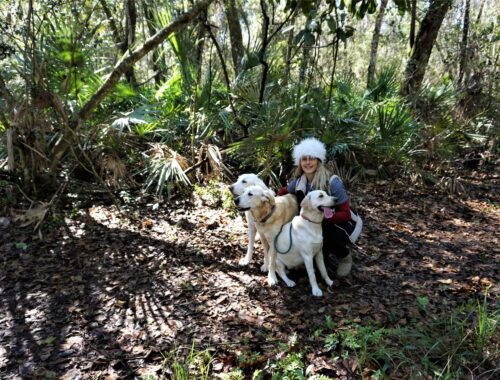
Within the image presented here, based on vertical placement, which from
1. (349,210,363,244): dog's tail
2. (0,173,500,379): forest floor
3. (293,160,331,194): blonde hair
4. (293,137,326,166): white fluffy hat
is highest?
(293,137,326,166): white fluffy hat

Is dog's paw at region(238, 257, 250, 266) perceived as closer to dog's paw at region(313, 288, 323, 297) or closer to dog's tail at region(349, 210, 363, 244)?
dog's paw at region(313, 288, 323, 297)

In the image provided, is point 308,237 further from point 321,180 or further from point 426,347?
point 426,347

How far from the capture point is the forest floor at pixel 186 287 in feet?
10.2

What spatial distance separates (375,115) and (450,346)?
480 cm

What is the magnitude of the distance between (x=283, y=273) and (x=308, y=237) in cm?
56

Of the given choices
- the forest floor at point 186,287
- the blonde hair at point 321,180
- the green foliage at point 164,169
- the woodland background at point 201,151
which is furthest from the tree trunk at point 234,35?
the blonde hair at point 321,180

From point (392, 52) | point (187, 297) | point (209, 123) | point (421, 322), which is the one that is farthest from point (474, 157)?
point (392, 52)

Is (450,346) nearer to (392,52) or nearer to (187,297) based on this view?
(187,297)

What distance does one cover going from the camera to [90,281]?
4.15m

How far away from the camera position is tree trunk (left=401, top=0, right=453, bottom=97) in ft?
27.9

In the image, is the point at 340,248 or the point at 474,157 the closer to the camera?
the point at 340,248

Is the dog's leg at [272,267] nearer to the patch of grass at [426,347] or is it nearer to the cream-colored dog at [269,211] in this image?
the cream-colored dog at [269,211]

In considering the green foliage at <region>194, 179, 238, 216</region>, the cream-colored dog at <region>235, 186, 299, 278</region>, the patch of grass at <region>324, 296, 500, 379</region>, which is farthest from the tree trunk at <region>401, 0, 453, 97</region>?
the patch of grass at <region>324, 296, 500, 379</region>

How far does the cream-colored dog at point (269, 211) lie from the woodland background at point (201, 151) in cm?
74
